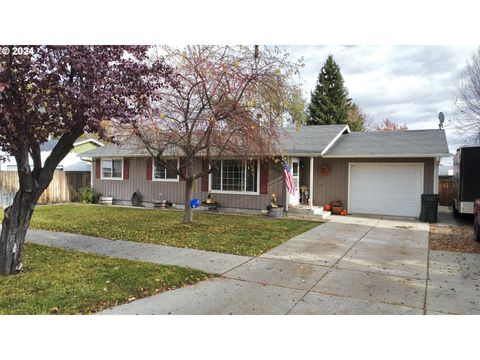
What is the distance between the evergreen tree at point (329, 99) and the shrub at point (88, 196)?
19.3m

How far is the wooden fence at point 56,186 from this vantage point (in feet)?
49.0

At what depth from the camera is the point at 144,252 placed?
688 centimetres

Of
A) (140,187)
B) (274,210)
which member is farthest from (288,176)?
(140,187)

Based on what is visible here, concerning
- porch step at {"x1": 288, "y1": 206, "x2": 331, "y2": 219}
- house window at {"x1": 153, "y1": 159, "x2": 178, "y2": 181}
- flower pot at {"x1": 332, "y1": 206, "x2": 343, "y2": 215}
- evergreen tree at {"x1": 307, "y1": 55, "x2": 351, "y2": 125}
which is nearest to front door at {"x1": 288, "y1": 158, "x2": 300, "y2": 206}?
porch step at {"x1": 288, "y1": 206, "x2": 331, "y2": 219}

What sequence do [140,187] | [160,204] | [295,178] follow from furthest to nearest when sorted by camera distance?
[140,187] < [160,204] < [295,178]

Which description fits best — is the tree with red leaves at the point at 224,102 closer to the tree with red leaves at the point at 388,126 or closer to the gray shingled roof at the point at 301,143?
the gray shingled roof at the point at 301,143

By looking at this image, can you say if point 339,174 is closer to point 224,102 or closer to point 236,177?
point 236,177

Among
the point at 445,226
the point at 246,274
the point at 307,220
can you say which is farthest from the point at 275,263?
the point at 445,226

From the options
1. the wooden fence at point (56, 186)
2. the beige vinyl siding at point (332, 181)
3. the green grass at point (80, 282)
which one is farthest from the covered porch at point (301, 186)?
the wooden fence at point (56, 186)

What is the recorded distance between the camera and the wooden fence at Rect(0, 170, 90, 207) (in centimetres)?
1495

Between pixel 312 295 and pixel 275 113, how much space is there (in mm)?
5485

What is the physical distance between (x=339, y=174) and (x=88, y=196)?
12.0m

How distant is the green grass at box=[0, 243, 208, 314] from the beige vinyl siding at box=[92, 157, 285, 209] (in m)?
7.87
